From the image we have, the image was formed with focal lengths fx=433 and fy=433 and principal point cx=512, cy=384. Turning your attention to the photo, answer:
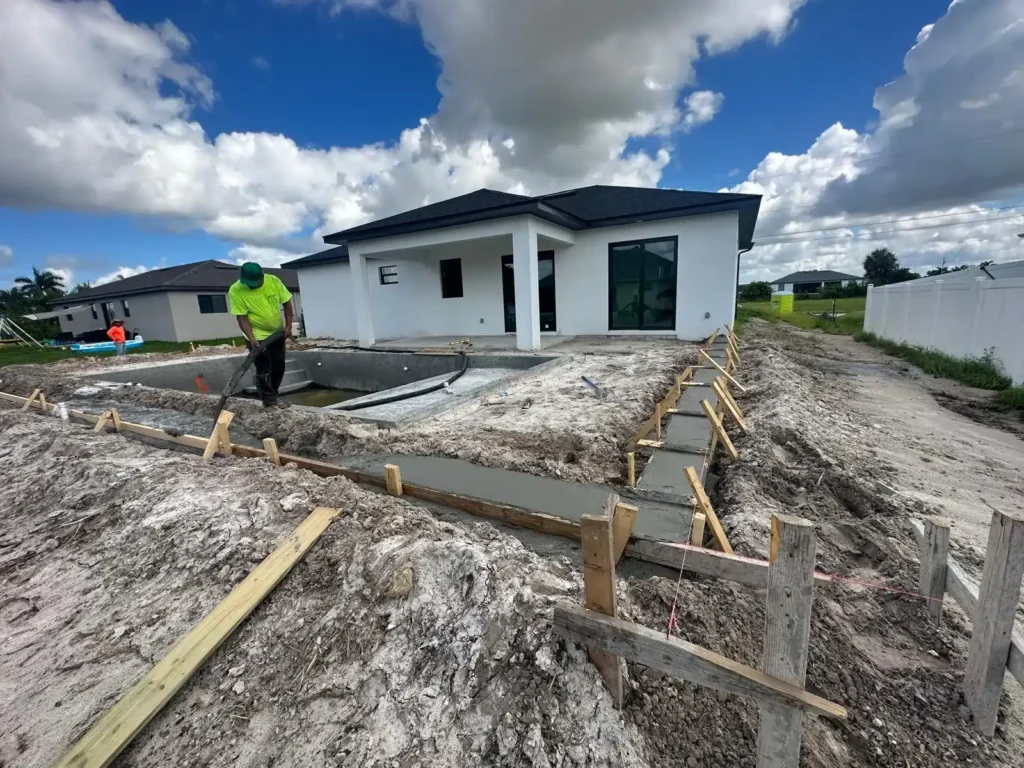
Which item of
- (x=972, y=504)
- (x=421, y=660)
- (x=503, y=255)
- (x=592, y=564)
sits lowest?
(x=972, y=504)

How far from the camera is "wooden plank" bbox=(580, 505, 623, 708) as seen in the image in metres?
1.63

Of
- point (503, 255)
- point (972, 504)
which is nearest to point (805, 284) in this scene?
point (503, 255)

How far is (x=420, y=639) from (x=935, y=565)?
2.47 m

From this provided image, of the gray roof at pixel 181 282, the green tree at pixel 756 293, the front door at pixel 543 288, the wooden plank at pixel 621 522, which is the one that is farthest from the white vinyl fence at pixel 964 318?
the green tree at pixel 756 293

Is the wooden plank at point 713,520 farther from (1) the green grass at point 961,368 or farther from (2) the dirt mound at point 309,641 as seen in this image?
(1) the green grass at point 961,368

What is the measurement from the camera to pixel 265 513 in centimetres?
304

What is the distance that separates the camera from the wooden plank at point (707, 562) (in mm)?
2105

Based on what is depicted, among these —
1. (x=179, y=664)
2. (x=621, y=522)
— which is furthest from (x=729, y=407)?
(x=179, y=664)

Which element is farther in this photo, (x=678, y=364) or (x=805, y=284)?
(x=805, y=284)

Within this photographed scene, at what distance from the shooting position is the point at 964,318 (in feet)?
28.6

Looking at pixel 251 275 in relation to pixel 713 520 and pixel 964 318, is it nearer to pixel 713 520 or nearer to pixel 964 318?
pixel 713 520

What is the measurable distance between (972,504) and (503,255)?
36.9 ft

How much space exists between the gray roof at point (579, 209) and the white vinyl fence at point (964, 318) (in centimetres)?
441

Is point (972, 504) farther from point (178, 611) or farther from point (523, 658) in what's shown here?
point (178, 611)
